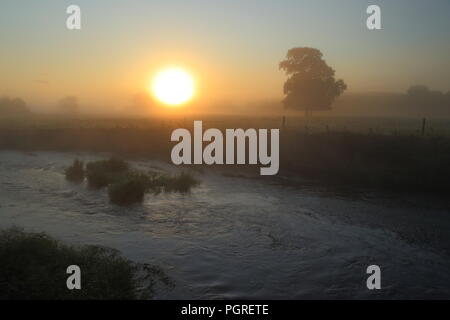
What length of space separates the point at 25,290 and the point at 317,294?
722cm

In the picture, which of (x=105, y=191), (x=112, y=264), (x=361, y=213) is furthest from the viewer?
(x=105, y=191)

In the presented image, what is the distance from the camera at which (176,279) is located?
11.8m

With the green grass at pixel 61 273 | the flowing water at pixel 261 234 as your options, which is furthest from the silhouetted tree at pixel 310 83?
the green grass at pixel 61 273

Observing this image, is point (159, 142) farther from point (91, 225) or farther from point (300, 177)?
point (91, 225)

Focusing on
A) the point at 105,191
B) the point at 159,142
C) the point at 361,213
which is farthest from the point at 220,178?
the point at 159,142

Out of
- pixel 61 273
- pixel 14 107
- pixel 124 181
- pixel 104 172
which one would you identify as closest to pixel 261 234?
pixel 61 273

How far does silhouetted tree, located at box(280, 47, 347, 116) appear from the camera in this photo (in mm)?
70256

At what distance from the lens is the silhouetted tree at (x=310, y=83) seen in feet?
230

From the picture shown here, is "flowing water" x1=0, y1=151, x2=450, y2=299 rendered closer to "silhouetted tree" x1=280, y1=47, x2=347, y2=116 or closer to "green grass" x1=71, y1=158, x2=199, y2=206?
"green grass" x1=71, y1=158, x2=199, y2=206

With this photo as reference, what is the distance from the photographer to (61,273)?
10.7 meters

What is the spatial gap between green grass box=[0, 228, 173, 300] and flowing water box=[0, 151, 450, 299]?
80 centimetres

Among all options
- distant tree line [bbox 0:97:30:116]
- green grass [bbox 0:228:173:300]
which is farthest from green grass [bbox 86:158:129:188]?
distant tree line [bbox 0:97:30:116]

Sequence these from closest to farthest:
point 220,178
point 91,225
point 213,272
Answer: point 213,272 → point 91,225 → point 220,178

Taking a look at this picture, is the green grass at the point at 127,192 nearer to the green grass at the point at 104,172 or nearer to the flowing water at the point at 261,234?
the flowing water at the point at 261,234
